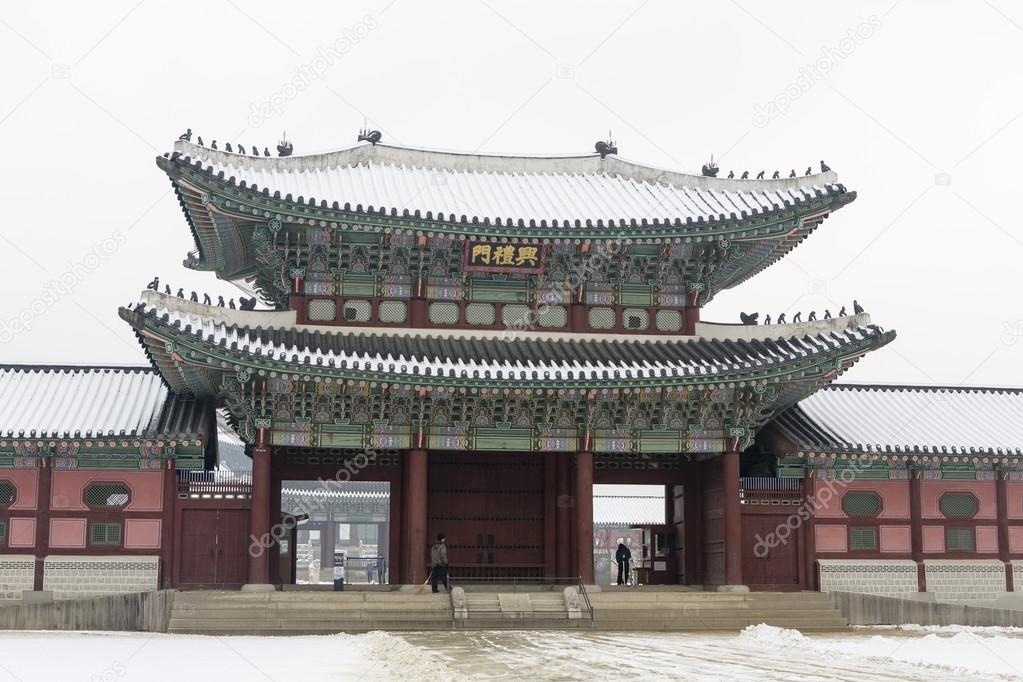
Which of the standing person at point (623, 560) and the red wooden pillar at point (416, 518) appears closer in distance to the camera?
the red wooden pillar at point (416, 518)

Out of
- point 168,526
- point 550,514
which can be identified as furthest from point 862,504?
point 168,526

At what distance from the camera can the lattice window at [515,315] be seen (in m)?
31.2

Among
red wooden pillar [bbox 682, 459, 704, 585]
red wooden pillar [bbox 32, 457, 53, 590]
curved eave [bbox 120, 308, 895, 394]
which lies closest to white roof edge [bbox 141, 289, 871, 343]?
curved eave [bbox 120, 308, 895, 394]

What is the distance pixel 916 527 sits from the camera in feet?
105

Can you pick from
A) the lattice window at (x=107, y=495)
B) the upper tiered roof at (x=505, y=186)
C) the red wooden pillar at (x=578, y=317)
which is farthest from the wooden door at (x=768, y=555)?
the lattice window at (x=107, y=495)

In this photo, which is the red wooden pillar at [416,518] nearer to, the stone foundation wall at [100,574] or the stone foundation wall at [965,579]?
the stone foundation wall at [100,574]

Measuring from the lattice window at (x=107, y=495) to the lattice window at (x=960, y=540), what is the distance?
65.8 ft

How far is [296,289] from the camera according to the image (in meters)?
30.4

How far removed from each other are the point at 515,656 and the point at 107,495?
1290 cm

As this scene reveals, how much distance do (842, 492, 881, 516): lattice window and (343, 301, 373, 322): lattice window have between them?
41.3 ft

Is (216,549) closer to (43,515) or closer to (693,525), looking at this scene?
(43,515)

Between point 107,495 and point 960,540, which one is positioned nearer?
point 107,495

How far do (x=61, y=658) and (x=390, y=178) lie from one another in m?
16.4

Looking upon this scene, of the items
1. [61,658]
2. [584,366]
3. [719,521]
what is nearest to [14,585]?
[61,658]
